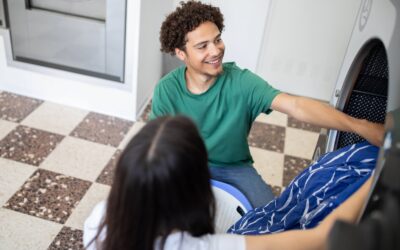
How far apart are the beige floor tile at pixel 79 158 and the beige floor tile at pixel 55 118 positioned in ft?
0.33

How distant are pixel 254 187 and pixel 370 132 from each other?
1.62ft

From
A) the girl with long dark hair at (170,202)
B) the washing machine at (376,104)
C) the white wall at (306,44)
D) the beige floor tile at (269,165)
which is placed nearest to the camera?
the washing machine at (376,104)

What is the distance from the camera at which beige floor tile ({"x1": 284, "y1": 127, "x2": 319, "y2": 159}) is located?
2086 millimetres

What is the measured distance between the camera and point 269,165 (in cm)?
197

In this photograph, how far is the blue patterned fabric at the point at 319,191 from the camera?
0.82 metres

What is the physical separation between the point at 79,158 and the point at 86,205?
0.99ft

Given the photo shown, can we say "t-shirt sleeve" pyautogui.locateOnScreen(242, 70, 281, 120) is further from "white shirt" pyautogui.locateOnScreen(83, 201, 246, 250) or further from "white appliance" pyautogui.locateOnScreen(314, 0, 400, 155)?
"white shirt" pyautogui.locateOnScreen(83, 201, 246, 250)

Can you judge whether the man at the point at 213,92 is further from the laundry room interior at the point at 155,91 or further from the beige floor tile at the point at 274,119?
the beige floor tile at the point at 274,119

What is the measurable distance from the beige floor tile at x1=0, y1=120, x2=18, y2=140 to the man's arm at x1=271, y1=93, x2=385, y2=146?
4.41ft

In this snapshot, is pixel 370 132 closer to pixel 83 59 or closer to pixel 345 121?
pixel 345 121

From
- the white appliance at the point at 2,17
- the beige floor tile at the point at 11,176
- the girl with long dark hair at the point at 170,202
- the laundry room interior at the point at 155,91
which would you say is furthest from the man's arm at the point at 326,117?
the white appliance at the point at 2,17

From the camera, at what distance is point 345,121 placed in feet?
3.30

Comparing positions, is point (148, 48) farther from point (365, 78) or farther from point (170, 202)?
point (170, 202)

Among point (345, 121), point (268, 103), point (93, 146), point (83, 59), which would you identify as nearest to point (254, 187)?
point (268, 103)
